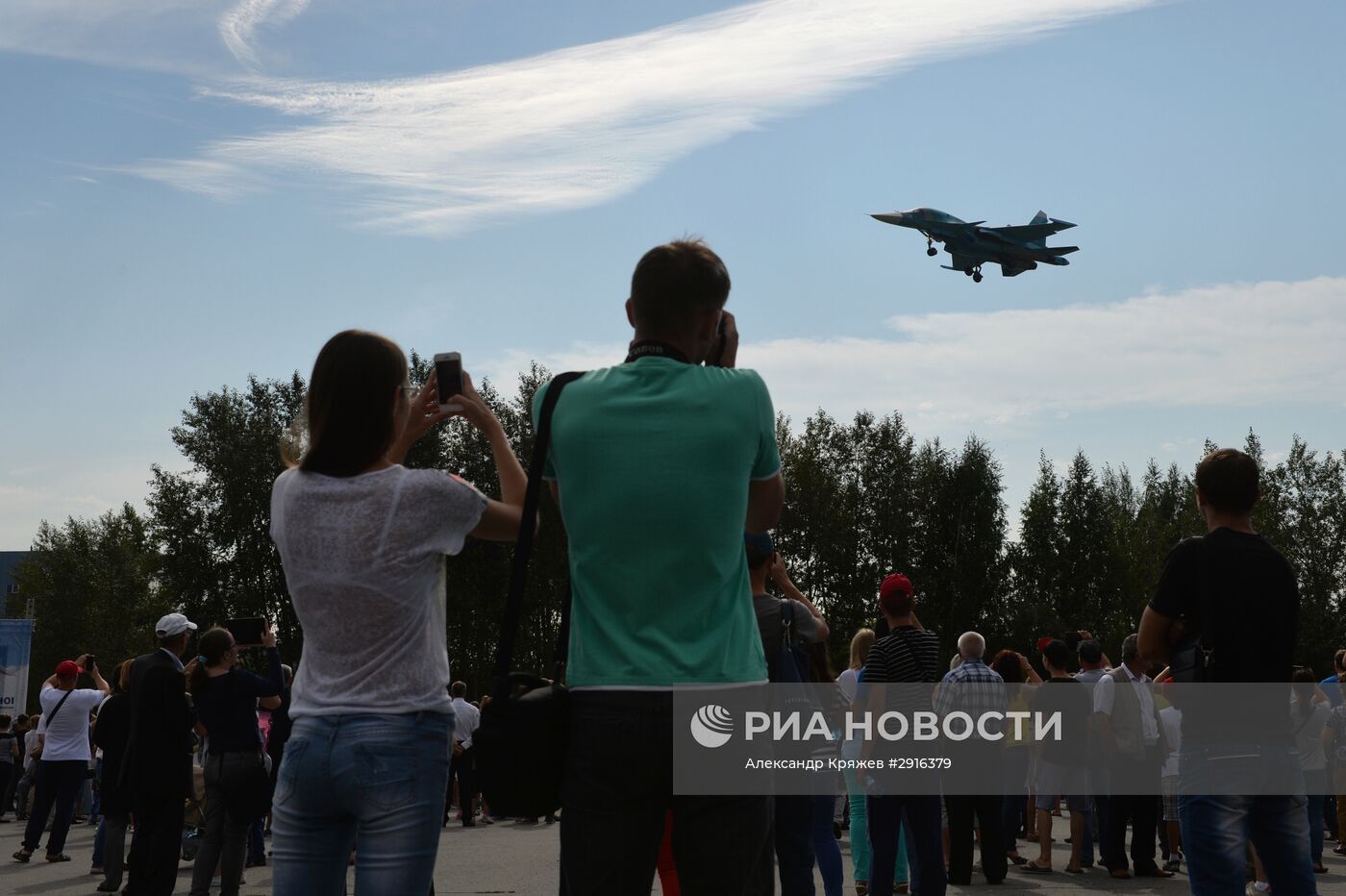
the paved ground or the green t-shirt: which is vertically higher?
the green t-shirt

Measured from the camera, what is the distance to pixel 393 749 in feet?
10.2

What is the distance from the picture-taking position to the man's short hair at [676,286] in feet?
10.3

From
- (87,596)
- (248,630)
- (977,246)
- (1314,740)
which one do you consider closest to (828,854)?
(248,630)

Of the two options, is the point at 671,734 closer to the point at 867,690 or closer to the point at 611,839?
the point at 611,839

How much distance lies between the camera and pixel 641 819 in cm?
297

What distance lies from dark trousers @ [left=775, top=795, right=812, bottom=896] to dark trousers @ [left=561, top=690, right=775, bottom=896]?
3.93m

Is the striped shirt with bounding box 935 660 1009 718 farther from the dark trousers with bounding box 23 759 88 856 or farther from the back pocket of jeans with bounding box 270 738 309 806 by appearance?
the dark trousers with bounding box 23 759 88 856

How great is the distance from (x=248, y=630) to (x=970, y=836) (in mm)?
6109

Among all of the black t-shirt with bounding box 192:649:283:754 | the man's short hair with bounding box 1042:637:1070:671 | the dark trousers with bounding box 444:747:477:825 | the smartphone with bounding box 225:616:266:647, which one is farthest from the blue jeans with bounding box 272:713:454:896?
the dark trousers with bounding box 444:747:477:825

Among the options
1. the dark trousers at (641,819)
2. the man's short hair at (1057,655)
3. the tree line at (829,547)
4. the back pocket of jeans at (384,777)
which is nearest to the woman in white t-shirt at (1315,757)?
the man's short hair at (1057,655)

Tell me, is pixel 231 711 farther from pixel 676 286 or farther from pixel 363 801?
pixel 676 286

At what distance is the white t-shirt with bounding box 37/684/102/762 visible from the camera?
50.1ft

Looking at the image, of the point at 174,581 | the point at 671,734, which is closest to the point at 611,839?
the point at 671,734

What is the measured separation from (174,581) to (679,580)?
175 ft
